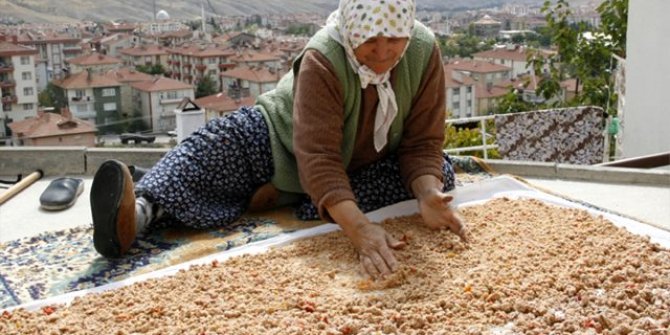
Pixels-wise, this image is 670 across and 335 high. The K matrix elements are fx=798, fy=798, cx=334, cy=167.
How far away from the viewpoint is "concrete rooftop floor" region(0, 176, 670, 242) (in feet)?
11.5

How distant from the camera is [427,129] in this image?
10.4ft

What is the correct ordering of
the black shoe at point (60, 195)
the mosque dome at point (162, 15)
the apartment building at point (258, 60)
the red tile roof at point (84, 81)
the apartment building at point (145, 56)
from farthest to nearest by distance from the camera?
the mosque dome at point (162, 15)
the apartment building at point (145, 56)
the apartment building at point (258, 60)
the red tile roof at point (84, 81)
the black shoe at point (60, 195)

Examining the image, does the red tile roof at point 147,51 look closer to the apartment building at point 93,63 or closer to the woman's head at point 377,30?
the apartment building at point 93,63

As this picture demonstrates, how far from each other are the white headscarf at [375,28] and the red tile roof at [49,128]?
212 inches

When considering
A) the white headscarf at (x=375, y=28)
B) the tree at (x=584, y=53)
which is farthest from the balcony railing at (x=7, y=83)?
the white headscarf at (x=375, y=28)

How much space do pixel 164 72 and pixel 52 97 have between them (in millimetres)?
5746

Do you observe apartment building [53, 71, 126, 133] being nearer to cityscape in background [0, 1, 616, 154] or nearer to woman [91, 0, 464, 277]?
cityscape in background [0, 1, 616, 154]

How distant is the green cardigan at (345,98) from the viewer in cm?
298

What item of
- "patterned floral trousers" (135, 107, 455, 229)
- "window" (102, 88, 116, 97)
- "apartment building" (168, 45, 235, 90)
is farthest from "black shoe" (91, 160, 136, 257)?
"apartment building" (168, 45, 235, 90)

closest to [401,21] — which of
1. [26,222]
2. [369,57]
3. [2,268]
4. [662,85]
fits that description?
[369,57]

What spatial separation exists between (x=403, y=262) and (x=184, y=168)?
1029 mm

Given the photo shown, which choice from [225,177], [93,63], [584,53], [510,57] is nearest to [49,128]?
[225,177]

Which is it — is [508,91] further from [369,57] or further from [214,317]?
[214,317]

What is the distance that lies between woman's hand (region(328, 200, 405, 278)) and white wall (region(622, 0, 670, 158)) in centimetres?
585
